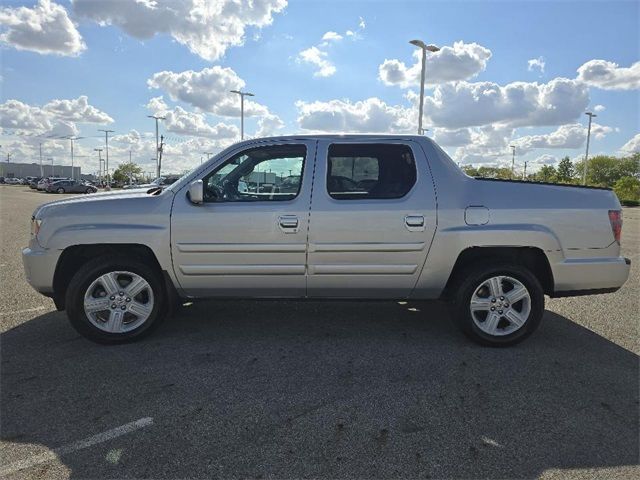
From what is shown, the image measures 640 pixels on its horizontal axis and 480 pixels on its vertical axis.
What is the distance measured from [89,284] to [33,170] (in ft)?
538

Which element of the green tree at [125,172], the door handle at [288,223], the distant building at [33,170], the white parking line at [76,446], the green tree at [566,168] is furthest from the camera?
the distant building at [33,170]

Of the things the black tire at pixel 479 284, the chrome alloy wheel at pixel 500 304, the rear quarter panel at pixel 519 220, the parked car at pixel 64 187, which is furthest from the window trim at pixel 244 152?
the parked car at pixel 64 187

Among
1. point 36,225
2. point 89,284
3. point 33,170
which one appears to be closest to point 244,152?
point 89,284

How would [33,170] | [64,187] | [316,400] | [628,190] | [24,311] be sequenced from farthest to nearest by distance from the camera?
[33,170] → [628,190] → [64,187] → [24,311] → [316,400]

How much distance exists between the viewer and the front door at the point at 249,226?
4059 millimetres

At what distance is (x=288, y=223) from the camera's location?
4.04m

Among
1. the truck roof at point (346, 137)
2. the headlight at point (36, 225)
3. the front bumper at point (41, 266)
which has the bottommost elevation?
the front bumper at point (41, 266)

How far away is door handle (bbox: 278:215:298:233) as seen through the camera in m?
4.04

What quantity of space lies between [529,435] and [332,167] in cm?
257

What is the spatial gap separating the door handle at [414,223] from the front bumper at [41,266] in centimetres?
308

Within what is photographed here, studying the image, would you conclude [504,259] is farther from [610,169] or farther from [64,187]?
[610,169]

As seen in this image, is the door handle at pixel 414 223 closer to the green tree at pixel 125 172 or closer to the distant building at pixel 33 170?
the green tree at pixel 125 172

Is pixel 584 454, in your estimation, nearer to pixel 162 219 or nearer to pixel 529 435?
pixel 529 435

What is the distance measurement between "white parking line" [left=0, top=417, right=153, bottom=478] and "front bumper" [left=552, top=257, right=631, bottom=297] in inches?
141
